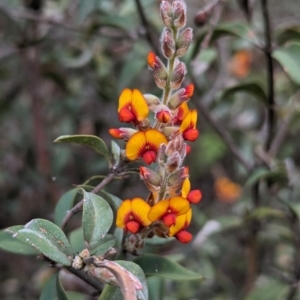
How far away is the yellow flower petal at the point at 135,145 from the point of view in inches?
28.5

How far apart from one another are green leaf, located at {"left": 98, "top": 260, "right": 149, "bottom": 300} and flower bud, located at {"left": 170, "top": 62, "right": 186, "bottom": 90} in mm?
242

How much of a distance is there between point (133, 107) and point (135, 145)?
0.05m

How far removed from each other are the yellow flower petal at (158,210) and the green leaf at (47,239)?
115mm

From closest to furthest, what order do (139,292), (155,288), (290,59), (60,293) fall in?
(139,292)
(60,293)
(155,288)
(290,59)

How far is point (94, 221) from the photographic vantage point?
70 centimetres

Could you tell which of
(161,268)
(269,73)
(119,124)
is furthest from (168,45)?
(119,124)

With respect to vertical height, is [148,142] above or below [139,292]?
above

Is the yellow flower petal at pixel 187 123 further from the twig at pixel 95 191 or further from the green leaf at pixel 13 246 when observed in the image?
the green leaf at pixel 13 246

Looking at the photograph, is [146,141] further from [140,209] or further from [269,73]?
[269,73]

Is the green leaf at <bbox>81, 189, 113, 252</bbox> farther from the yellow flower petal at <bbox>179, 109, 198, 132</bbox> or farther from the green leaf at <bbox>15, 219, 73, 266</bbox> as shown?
the yellow flower petal at <bbox>179, 109, 198, 132</bbox>

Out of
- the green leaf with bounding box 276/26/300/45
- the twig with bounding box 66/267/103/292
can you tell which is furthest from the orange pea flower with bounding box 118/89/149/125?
the green leaf with bounding box 276/26/300/45

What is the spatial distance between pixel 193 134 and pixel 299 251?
0.72 meters

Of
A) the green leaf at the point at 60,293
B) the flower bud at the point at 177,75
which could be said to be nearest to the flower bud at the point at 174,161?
the flower bud at the point at 177,75

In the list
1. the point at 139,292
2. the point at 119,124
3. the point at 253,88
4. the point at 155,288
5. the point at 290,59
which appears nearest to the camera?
the point at 139,292
